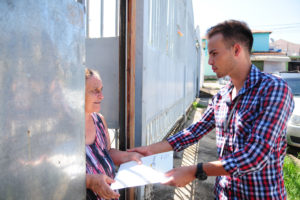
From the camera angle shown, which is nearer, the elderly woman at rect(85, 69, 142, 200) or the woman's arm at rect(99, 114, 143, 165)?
the elderly woman at rect(85, 69, 142, 200)

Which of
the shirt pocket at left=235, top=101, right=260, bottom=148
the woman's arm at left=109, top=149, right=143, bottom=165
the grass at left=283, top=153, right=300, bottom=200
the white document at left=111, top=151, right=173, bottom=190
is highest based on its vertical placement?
the shirt pocket at left=235, top=101, right=260, bottom=148

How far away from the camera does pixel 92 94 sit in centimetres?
195

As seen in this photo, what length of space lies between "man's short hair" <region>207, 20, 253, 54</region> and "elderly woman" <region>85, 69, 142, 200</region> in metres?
1.10

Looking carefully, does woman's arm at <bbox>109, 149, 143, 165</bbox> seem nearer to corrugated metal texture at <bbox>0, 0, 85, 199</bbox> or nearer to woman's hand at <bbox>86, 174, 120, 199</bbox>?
woman's hand at <bbox>86, 174, 120, 199</bbox>

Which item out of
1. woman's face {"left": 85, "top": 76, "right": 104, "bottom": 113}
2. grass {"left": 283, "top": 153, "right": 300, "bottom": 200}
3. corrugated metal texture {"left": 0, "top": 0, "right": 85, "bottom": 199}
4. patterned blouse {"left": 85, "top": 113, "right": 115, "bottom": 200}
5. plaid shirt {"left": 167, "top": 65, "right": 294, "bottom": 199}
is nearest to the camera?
corrugated metal texture {"left": 0, "top": 0, "right": 85, "bottom": 199}

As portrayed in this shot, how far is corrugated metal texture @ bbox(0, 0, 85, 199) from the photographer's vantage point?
25.1 inches

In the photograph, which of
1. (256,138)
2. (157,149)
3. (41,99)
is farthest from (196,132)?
(41,99)

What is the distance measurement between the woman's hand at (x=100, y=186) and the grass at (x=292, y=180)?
120 inches

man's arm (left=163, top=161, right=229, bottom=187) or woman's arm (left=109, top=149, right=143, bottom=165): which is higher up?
man's arm (left=163, top=161, right=229, bottom=187)

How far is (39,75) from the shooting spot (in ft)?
2.38

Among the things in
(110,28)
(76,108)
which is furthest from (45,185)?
(110,28)

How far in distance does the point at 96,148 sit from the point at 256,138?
1.25 m

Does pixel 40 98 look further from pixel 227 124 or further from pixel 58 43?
pixel 227 124

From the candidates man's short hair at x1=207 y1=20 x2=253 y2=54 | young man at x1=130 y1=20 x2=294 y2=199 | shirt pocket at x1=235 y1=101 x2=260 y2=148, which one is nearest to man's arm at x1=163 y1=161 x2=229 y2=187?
young man at x1=130 y1=20 x2=294 y2=199
